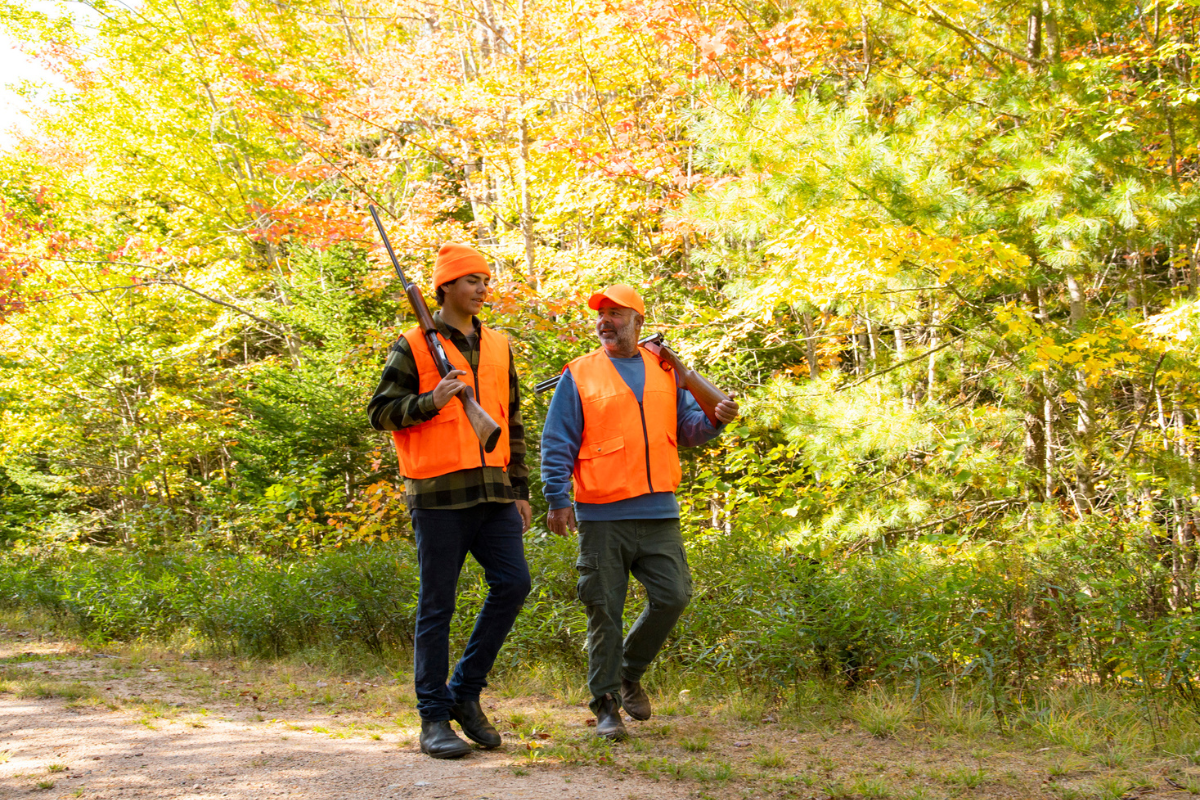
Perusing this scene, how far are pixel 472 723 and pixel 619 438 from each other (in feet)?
4.43

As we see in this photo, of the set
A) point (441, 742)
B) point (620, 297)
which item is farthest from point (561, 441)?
point (441, 742)

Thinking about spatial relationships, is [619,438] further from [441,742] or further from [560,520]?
[441,742]

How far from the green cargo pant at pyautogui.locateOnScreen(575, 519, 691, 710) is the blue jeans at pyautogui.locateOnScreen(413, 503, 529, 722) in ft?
0.99

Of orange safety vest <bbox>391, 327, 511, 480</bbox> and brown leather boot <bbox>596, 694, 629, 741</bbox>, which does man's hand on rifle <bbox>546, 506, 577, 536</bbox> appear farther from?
brown leather boot <bbox>596, 694, 629, 741</bbox>

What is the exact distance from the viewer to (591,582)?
392 cm

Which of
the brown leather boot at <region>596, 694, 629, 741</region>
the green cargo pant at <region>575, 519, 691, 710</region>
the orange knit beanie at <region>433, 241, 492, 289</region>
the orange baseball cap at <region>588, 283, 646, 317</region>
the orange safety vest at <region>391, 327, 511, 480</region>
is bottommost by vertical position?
the brown leather boot at <region>596, 694, 629, 741</region>

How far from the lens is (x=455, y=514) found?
378 cm

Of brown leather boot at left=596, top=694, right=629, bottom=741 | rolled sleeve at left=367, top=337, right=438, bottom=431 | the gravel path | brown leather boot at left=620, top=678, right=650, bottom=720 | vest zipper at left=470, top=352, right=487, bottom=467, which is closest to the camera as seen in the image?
the gravel path

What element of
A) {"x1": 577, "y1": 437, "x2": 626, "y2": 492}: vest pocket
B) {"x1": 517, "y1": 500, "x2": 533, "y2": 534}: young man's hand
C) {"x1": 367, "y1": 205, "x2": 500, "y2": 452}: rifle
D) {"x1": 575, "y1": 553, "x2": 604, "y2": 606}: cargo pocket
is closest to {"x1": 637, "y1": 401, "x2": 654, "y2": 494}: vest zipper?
{"x1": 577, "y1": 437, "x2": 626, "y2": 492}: vest pocket

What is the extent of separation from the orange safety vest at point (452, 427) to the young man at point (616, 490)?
24 cm

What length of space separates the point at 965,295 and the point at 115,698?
612 centimetres

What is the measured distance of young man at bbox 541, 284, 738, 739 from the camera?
12.9ft

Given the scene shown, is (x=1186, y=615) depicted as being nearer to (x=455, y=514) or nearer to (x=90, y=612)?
(x=455, y=514)

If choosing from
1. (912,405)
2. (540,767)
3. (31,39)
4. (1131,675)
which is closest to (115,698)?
(540,767)
